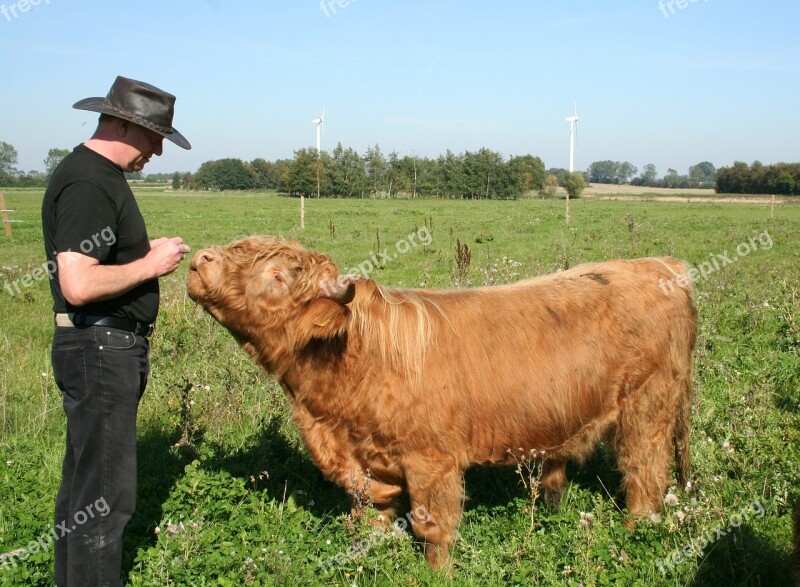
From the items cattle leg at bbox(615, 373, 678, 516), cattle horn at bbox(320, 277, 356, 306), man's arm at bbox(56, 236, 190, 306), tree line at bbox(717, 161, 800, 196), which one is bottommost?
cattle leg at bbox(615, 373, 678, 516)

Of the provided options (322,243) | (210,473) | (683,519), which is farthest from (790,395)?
(322,243)

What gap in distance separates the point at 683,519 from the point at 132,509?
3060 mm

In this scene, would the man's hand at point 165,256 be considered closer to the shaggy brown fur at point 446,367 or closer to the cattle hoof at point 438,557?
the shaggy brown fur at point 446,367

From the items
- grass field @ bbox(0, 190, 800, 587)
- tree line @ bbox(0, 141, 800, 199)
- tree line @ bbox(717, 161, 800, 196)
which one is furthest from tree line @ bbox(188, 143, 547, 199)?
grass field @ bbox(0, 190, 800, 587)

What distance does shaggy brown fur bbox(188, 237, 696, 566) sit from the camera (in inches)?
141

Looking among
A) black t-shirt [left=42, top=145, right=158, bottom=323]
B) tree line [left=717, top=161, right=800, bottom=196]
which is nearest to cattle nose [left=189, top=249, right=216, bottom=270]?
black t-shirt [left=42, top=145, right=158, bottom=323]

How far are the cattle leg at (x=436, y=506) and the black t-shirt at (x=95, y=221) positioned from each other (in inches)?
70.0

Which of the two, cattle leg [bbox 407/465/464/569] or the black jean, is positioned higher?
the black jean

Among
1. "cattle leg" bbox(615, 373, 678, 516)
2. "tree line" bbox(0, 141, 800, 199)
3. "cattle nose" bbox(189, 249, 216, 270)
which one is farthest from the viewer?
"tree line" bbox(0, 141, 800, 199)

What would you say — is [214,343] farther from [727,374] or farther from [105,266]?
[727,374]

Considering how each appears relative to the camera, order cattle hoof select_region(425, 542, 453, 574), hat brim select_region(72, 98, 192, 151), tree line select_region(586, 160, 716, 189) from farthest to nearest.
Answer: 1. tree line select_region(586, 160, 716, 189)
2. cattle hoof select_region(425, 542, 453, 574)
3. hat brim select_region(72, 98, 192, 151)

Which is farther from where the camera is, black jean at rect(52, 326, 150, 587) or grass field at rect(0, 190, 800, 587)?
grass field at rect(0, 190, 800, 587)

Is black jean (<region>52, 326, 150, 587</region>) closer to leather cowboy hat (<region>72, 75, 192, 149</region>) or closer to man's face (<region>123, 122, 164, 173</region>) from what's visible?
man's face (<region>123, 122, 164, 173</region>)

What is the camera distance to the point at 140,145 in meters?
3.21
